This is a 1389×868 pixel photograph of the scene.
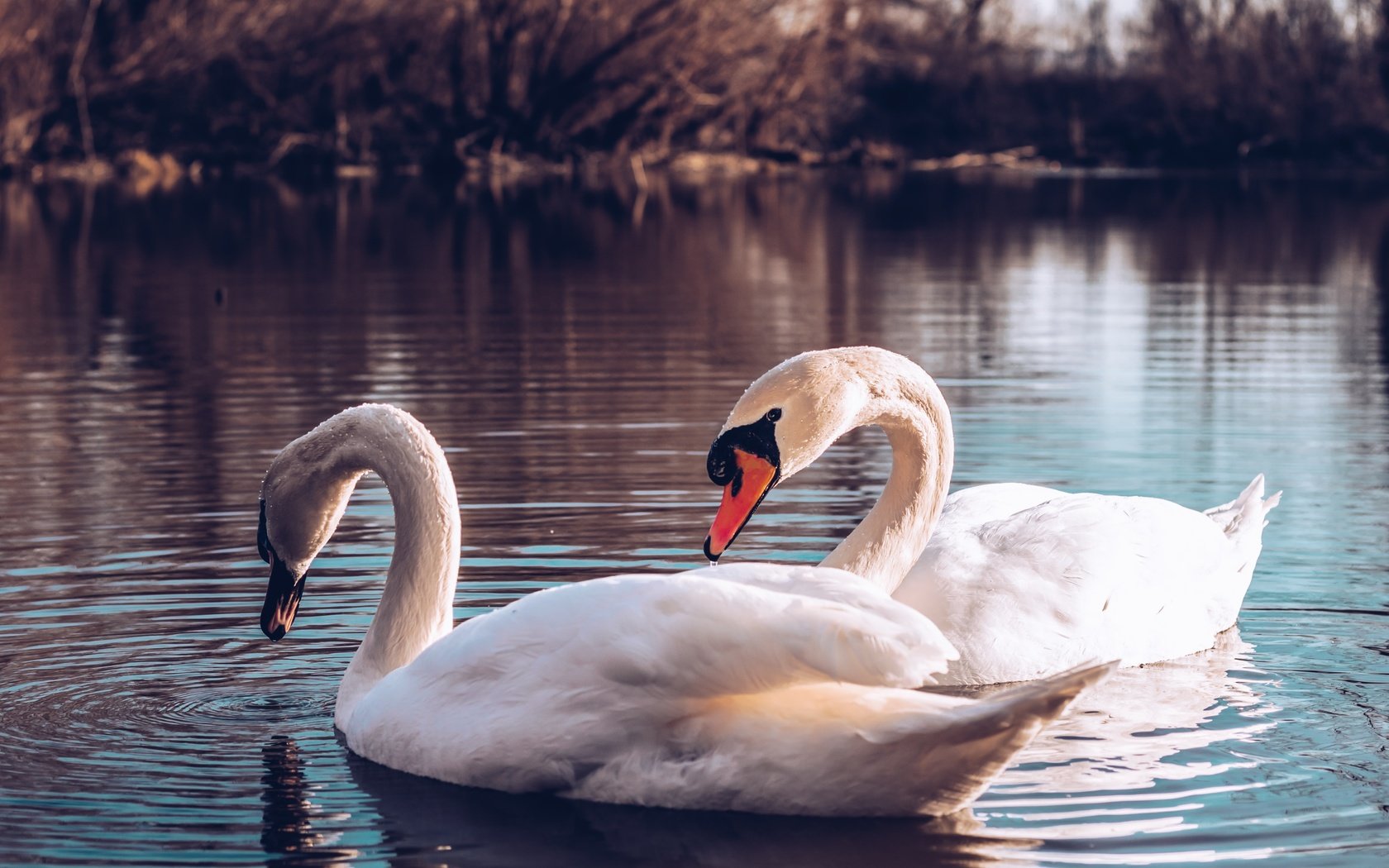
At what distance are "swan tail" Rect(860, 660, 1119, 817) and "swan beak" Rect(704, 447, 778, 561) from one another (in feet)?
4.02

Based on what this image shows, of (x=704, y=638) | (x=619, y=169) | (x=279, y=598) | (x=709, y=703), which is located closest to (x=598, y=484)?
(x=279, y=598)

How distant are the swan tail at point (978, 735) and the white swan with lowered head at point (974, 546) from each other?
47.9 inches

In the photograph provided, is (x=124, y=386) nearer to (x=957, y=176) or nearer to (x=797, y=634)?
(x=797, y=634)

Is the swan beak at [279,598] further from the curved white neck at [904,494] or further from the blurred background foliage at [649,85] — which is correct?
the blurred background foliage at [649,85]

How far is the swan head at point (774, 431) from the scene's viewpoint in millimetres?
5703

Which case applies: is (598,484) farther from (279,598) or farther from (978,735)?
(978,735)

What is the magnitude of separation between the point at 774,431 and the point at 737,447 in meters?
0.11

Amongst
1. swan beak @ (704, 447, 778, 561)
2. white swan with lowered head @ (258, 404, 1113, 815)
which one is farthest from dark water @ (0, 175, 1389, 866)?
swan beak @ (704, 447, 778, 561)

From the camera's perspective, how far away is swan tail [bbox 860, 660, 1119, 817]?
4.20 meters

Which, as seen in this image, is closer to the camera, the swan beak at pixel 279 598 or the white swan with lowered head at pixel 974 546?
the swan beak at pixel 279 598

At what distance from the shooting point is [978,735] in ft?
14.2

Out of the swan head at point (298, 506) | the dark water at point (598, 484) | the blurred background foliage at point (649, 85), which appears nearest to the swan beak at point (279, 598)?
the swan head at point (298, 506)

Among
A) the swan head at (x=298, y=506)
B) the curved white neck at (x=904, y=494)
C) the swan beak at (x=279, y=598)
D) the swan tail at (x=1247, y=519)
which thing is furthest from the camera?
the swan tail at (x=1247, y=519)

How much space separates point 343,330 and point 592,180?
1141 inches
